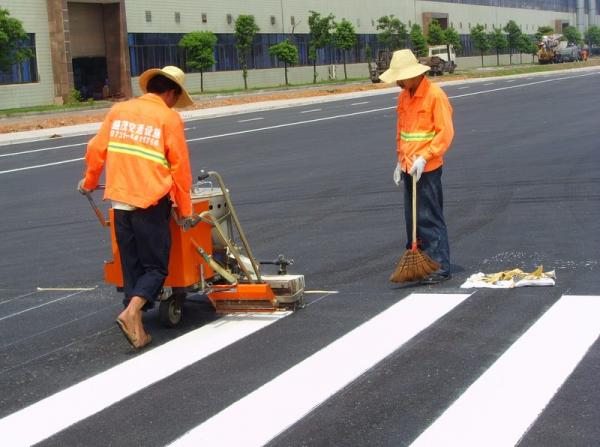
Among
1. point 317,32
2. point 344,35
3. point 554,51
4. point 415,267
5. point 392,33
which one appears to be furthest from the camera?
point 554,51

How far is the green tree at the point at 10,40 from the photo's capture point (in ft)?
148

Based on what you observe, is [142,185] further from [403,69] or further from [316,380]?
[403,69]

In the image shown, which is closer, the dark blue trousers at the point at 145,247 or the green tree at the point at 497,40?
the dark blue trousers at the point at 145,247

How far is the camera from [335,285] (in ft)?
28.0

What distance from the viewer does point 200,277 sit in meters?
7.26

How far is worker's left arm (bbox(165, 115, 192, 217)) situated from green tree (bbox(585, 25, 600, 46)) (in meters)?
133

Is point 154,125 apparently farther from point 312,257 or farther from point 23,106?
point 23,106

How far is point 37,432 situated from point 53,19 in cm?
5117

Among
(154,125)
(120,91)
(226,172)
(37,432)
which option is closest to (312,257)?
(154,125)

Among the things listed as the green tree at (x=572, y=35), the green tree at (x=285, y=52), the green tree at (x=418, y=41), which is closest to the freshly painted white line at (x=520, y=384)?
the green tree at (x=285, y=52)

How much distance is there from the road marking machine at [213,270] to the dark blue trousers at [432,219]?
1.36 metres

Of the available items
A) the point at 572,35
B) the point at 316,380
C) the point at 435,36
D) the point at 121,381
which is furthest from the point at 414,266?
the point at 572,35

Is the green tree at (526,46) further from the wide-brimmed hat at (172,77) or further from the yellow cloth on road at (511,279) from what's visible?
the wide-brimmed hat at (172,77)

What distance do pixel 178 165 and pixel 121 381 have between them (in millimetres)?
1526
